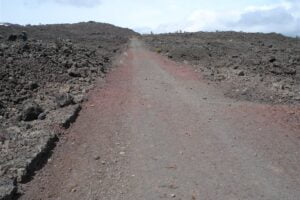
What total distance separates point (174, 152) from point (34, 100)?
5916 mm

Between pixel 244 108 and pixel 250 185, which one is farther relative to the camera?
pixel 244 108

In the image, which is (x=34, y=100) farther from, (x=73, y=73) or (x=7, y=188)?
(x=7, y=188)

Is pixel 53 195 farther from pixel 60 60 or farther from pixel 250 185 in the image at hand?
pixel 60 60

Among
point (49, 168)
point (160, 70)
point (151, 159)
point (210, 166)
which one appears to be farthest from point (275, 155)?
point (160, 70)

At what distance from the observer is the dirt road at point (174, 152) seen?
6809 millimetres

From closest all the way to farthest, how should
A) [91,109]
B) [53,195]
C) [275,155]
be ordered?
1. [53,195]
2. [275,155]
3. [91,109]

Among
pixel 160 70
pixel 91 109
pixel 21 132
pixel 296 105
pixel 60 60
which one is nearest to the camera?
pixel 21 132

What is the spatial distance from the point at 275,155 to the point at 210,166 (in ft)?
4.71

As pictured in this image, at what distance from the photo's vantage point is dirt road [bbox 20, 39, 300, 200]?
6.81m

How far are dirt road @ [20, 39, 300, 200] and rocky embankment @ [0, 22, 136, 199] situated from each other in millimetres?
309

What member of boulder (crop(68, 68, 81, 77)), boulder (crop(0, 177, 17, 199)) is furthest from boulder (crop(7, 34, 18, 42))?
→ boulder (crop(0, 177, 17, 199))

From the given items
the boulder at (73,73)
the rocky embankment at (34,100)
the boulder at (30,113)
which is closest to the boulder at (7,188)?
the rocky embankment at (34,100)

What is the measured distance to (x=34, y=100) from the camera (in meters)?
12.9

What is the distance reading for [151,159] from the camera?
8125 millimetres
